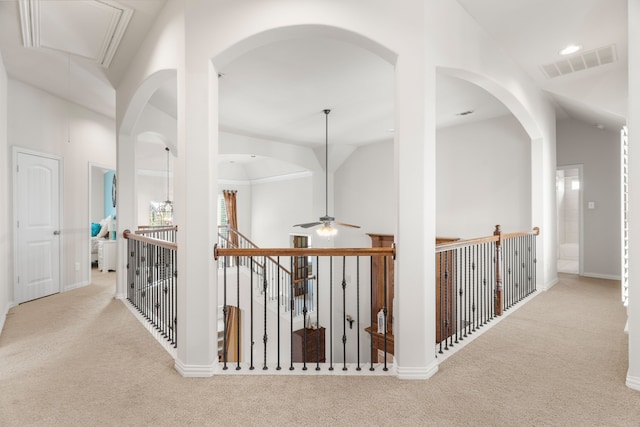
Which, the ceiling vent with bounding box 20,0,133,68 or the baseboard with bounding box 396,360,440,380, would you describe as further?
the ceiling vent with bounding box 20,0,133,68

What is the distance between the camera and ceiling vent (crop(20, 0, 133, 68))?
276 centimetres

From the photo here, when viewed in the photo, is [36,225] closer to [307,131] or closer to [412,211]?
[307,131]

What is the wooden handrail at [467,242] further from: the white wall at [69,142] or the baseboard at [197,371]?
the white wall at [69,142]

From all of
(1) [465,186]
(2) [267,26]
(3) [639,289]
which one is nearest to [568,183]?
(1) [465,186]

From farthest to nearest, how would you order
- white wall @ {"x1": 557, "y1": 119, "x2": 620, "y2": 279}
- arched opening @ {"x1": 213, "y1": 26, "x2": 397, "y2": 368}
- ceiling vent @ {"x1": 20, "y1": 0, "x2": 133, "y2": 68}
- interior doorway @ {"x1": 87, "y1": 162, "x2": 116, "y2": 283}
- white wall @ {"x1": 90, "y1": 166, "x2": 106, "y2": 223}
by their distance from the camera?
1. white wall @ {"x1": 90, "y1": 166, "x2": 106, "y2": 223}
2. interior doorway @ {"x1": 87, "y1": 162, "x2": 116, "y2": 283}
3. white wall @ {"x1": 557, "y1": 119, "x2": 620, "y2": 279}
4. arched opening @ {"x1": 213, "y1": 26, "x2": 397, "y2": 368}
5. ceiling vent @ {"x1": 20, "y1": 0, "x2": 133, "y2": 68}

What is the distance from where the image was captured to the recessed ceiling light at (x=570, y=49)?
343cm

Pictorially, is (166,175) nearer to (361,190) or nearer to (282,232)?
(282,232)

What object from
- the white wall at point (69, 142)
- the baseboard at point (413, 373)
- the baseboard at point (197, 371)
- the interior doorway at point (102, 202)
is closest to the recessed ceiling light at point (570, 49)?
the baseboard at point (413, 373)

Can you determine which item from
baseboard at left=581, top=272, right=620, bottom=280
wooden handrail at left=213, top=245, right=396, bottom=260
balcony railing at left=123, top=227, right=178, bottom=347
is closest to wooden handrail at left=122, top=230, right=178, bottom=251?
balcony railing at left=123, top=227, right=178, bottom=347

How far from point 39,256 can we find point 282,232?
5716 millimetres

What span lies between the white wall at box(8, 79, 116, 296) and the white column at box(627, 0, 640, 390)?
6336mm

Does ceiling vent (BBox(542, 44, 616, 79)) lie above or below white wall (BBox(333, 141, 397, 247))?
above

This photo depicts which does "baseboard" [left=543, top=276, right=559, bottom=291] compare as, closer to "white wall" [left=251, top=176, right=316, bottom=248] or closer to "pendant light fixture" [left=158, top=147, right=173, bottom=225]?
"white wall" [left=251, top=176, right=316, bottom=248]

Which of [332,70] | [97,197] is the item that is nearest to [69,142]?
[97,197]
